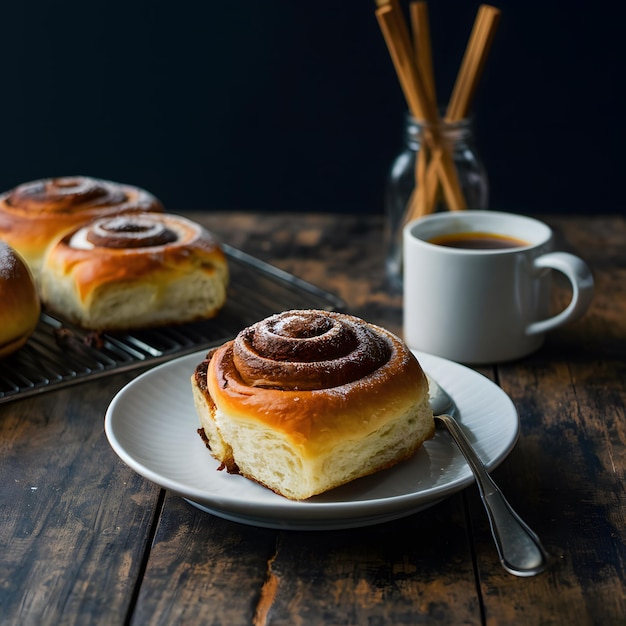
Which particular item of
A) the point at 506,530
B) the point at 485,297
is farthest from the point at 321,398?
the point at 485,297

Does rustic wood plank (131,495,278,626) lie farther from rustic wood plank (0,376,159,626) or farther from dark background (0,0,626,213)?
dark background (0,0,626,213)

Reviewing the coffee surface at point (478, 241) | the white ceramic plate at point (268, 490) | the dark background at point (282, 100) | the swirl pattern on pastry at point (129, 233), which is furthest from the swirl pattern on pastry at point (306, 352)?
the dark background at point (282, 100)

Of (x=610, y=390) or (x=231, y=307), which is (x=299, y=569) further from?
(x=231, y=307)

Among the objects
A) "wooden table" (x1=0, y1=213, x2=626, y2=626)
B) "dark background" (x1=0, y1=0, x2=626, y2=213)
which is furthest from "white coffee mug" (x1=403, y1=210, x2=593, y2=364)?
"dark background" (x1=0, y1=0, x2=626, y2=213)

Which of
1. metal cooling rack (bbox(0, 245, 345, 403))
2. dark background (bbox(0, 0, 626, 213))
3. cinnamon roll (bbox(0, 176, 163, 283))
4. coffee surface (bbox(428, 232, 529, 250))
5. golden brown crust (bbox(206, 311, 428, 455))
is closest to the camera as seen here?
golden brown crust (bbox(206, 311, 428, 455))

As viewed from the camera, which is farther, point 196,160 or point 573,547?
point 196,160

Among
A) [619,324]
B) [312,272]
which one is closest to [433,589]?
[619,324]

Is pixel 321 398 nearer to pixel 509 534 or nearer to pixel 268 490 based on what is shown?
pixel 268 490
